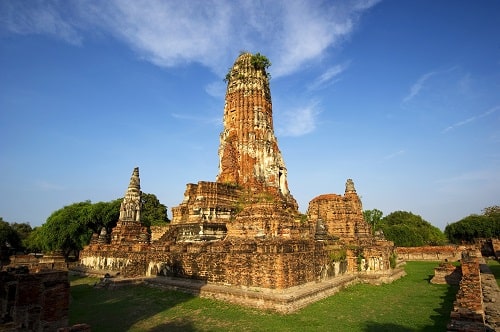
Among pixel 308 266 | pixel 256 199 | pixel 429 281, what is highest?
pixel 256 199

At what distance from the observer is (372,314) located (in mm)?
9422

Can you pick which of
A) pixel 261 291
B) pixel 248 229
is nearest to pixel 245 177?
A: pixel 248 229

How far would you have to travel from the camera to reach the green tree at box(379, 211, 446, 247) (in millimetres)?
44906

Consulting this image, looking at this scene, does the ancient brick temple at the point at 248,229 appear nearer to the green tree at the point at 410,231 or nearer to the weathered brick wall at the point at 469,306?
the weathered brick wall at the point at 469,306

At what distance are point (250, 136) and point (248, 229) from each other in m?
7.68

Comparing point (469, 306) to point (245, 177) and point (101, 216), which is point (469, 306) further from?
point (101, 216)

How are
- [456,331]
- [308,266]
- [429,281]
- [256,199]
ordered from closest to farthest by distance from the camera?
[456,331] → [308,266] → [429,281] → [256,199]

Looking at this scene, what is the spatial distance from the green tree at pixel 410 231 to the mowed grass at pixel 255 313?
A: 34051 mm

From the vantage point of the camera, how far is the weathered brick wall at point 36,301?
626cm

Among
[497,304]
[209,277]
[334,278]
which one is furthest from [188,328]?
[497,304]

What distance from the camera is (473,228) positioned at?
1984 inches

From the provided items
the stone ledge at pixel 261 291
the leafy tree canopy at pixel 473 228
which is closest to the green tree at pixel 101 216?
the stone ledge at pixel 261 291

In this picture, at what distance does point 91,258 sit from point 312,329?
58.4ft

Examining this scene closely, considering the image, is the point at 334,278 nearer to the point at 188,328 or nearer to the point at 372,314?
the point at 372,314
